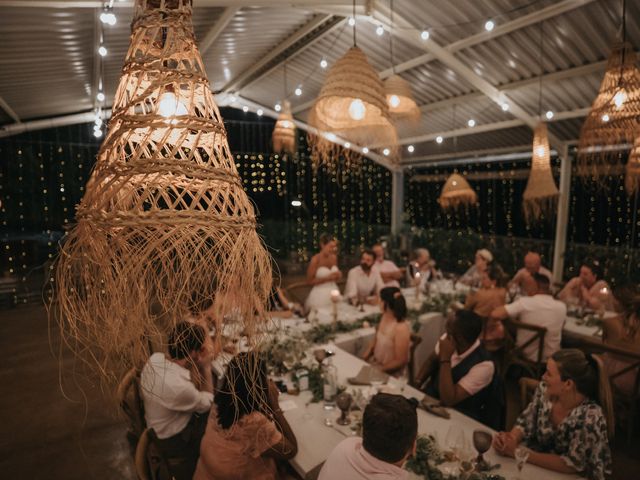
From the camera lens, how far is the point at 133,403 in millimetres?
2836

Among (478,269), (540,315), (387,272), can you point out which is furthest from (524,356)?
(387,272)

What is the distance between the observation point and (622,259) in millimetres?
7801

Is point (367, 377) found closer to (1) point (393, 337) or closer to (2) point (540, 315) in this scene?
(1) point (393, 337)

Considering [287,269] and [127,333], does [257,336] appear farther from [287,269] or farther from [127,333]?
[287,269]

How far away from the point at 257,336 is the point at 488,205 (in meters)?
A: 10.6

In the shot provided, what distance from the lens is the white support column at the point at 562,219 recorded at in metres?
8.51

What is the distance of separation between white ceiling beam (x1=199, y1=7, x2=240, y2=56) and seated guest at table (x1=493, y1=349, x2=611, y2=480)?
5.30m

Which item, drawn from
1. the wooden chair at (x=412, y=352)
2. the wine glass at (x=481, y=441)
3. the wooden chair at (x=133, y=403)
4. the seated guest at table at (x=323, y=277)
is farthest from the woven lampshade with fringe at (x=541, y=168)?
the wooden chair at (x=133, y=403)

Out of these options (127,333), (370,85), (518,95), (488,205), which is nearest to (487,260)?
(518,95)

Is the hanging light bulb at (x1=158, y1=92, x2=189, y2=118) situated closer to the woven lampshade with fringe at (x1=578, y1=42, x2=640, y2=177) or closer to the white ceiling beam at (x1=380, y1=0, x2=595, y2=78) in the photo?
the woven lampshade with fringe at (x1=578, y1=42, x2=640, y2=177)

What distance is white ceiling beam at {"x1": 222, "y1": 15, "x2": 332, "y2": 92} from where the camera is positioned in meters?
6.16

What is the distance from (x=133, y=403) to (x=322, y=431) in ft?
4.61

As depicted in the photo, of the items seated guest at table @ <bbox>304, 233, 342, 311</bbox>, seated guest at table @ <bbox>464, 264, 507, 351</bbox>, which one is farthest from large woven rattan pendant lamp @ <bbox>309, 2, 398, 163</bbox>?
seated guest at table @ <bbox>464, 264, 507, 351</bbox>

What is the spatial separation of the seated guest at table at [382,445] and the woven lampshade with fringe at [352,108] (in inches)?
68.7
